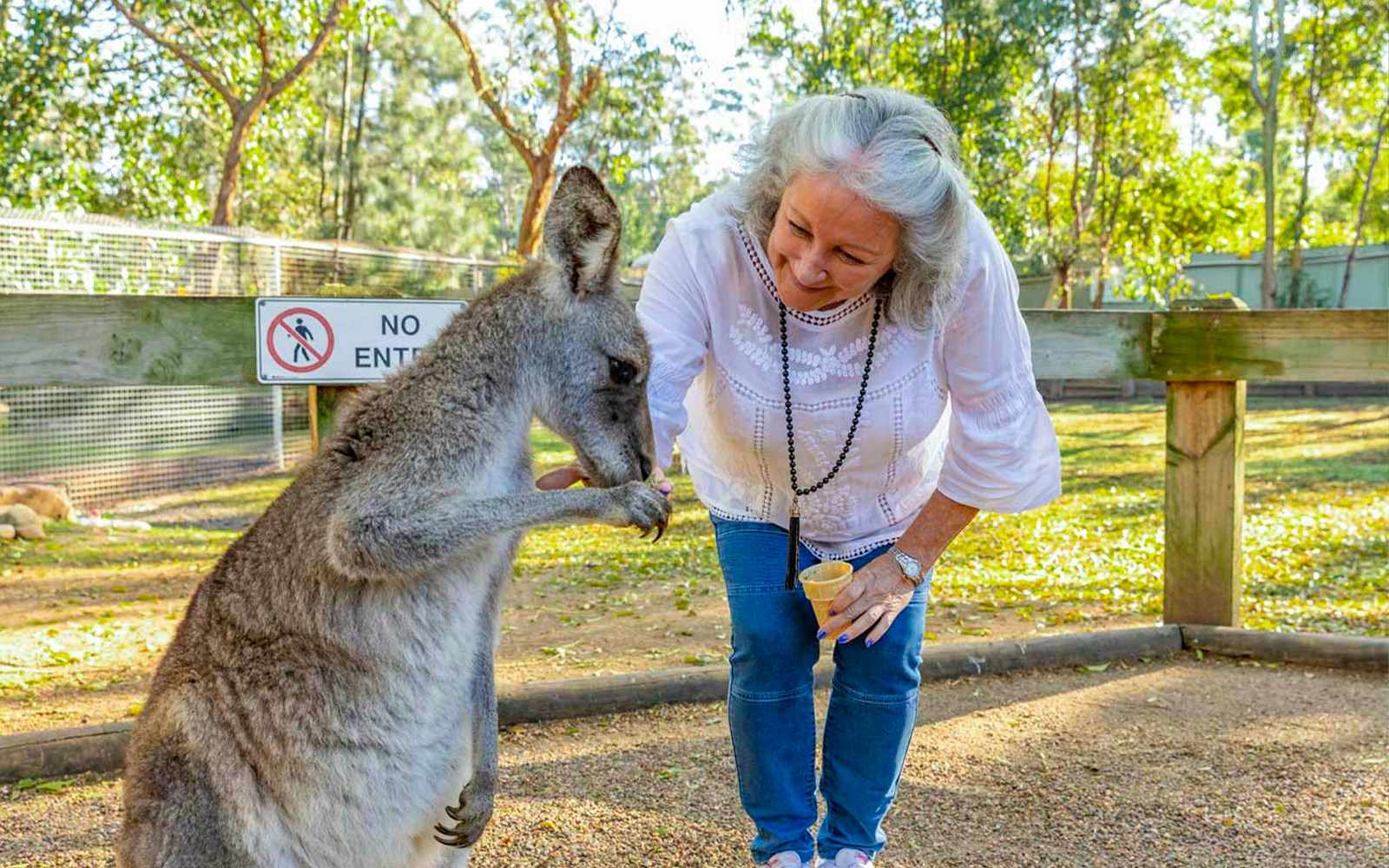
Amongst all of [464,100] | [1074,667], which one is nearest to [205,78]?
[1074,667]

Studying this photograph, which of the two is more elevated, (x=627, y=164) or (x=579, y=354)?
(x=627, y=164)

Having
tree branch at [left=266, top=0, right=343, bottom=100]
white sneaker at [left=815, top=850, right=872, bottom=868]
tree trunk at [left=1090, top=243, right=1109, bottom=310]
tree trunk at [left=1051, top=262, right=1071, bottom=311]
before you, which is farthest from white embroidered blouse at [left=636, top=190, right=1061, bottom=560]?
tree trunk at [left=1090, top=243, right=1109, bottom=310]

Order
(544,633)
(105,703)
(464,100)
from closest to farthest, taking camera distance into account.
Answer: (105,703), (544,633), (464,100)

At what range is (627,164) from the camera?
10719 mm

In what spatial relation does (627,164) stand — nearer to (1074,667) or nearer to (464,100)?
(1074,667)

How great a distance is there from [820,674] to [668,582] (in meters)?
2.23

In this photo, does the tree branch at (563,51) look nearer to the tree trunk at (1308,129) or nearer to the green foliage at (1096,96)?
the green foliage at (1096,96)

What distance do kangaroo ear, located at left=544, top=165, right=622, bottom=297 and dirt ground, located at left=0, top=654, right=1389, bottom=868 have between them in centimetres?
133

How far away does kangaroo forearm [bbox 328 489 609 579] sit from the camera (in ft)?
6.11

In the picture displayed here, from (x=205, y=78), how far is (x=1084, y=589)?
1015 centimetres

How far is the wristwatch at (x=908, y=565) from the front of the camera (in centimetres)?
225

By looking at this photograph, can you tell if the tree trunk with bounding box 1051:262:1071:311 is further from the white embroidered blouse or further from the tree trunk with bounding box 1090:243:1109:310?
the white embroidered blouse

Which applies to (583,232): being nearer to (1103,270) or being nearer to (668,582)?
(668,582)

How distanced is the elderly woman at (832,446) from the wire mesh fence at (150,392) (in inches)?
203
